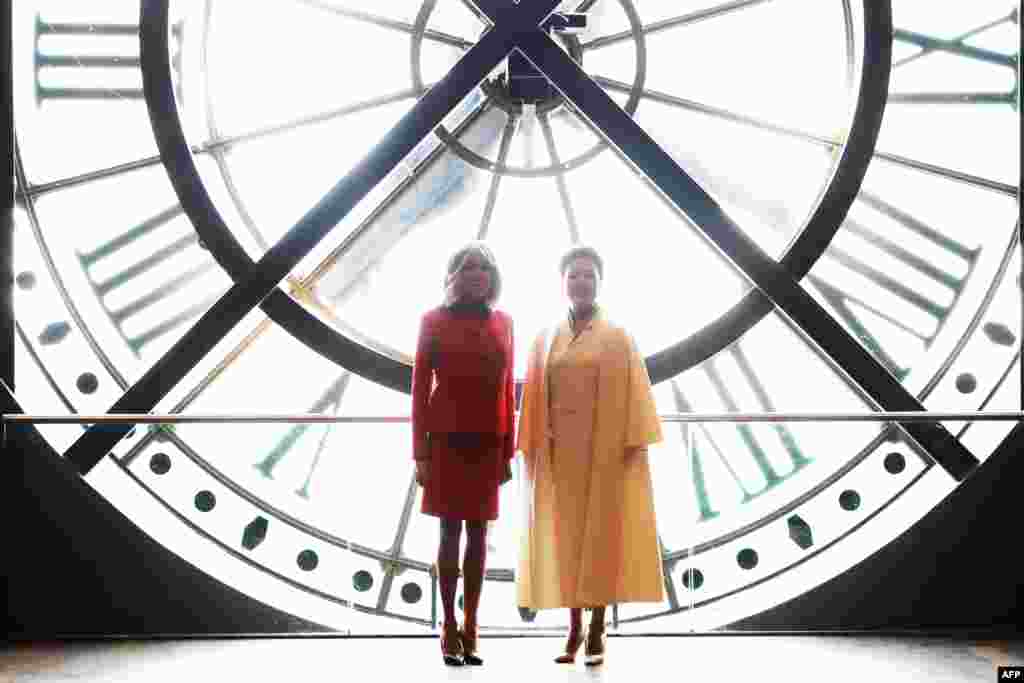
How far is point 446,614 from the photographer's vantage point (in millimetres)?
2219

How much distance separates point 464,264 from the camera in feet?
7.19

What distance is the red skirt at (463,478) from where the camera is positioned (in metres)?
2.16

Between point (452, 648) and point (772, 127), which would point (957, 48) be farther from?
point (452, 648)

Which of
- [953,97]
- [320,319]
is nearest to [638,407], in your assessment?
[320,319]

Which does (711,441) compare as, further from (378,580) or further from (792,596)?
(378,580)

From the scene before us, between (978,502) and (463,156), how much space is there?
2.15 meters

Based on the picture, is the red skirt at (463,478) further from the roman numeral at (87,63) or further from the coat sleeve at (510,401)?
the roman numeral at (87,63)

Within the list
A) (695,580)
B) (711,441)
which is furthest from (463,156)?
(695,580)

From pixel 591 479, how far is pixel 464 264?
583 millimetres

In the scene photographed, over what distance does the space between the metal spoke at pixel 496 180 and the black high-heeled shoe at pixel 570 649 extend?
78.7 inches

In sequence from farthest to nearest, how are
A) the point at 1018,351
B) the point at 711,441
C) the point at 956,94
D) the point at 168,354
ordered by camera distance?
the point at 711,441
the point at 956,94
the point at 1018,351
the point at 168,354

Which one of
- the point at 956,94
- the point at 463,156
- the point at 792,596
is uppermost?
the point at 956,94

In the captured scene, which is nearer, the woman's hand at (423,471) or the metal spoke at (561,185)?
the woman's hand at (423,471)

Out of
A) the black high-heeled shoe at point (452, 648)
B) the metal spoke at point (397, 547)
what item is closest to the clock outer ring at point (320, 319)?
the metal spoke at point (397, 547)
